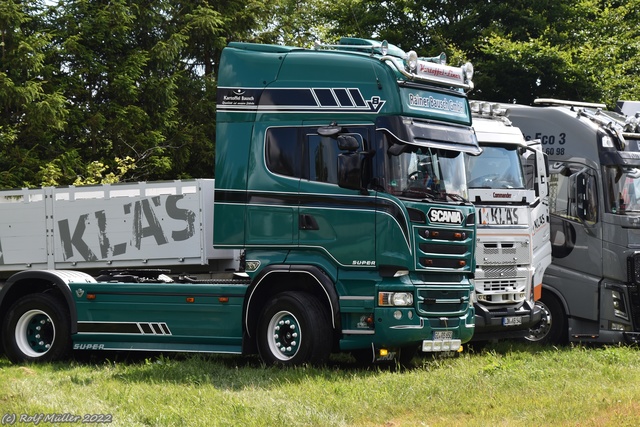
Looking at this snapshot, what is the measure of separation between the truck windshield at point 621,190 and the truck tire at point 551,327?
186 centimetres

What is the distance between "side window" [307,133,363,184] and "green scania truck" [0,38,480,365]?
0.05 ft

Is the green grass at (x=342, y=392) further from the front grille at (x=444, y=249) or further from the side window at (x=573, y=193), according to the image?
→ the side window at (x=573, y=193)

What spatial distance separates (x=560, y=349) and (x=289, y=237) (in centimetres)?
562

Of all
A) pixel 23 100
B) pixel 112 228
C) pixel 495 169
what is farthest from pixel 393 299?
pixel 23 100

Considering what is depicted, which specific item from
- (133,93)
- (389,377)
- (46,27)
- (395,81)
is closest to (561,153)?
(395,81)

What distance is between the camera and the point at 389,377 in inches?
469

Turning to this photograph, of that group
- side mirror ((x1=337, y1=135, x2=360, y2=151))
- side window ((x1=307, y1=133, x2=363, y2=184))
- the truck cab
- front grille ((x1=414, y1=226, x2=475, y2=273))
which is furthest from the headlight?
the truck cab

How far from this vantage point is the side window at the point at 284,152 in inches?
503

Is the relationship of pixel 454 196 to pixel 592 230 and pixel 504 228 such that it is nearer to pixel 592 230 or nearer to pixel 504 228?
pixel 504 228

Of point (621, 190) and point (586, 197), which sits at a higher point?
point (621, 190)

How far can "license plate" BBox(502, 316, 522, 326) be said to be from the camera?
14906mm

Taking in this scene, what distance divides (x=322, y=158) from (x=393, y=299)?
1.93 meters

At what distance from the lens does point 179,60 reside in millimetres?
29703

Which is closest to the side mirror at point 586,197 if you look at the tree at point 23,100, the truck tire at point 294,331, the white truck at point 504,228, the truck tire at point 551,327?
the white truck at point 504,228
